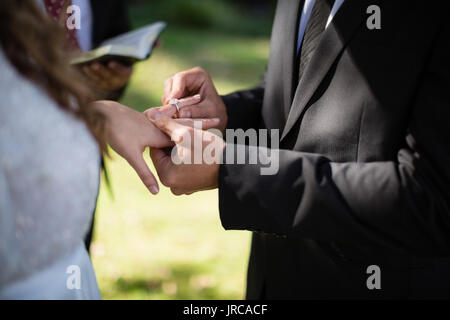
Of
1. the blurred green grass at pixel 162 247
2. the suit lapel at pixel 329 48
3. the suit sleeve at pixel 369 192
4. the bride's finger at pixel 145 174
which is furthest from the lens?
the blurred green grass at pixel 162 247

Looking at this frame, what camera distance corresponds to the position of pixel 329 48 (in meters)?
1.52

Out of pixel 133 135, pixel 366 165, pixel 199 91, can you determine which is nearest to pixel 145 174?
pixel 133 135

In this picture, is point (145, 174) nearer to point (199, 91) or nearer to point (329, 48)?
point (199, 91)

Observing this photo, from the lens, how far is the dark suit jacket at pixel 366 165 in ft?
4.39

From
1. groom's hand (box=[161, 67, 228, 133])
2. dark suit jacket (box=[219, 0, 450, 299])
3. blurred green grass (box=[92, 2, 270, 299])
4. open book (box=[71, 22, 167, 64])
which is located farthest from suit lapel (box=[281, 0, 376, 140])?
blurred green grass (box=[92, 2, 270, 299])

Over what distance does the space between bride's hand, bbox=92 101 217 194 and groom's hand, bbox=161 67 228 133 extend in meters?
Result: 0.27

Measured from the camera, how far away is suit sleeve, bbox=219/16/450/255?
1.32 metres

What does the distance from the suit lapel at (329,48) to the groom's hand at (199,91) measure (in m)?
0.44

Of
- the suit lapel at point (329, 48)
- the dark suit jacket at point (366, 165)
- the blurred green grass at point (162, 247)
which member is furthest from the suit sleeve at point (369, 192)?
the blurred green grass at point (162, 247)

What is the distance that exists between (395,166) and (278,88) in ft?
1.92

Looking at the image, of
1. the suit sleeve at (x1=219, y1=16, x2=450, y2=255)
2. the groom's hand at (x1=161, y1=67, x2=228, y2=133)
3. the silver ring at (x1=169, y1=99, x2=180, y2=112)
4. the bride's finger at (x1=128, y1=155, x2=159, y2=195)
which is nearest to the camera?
the suit sleeve at (x1=219, y1=16, x2=450, y2=255)

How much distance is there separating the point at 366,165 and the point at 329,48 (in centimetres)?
38
